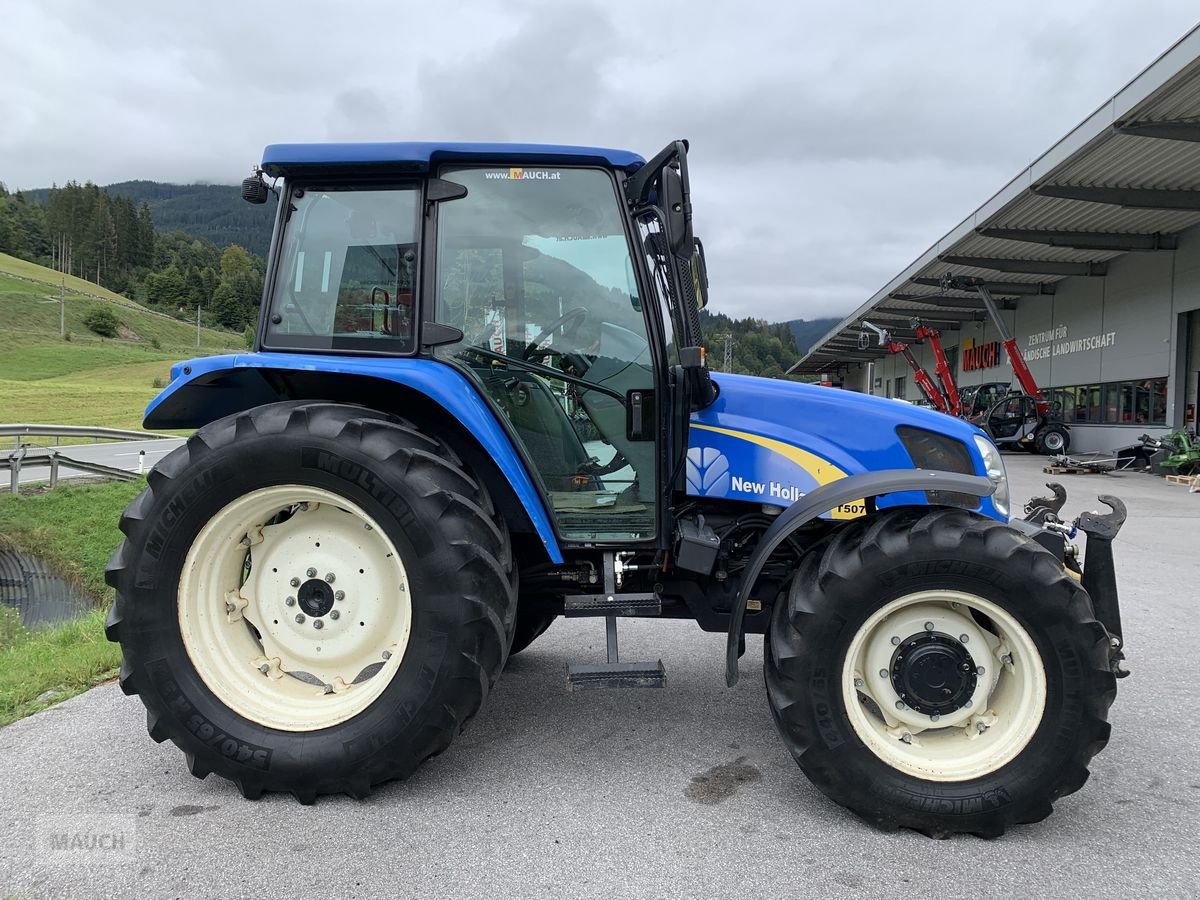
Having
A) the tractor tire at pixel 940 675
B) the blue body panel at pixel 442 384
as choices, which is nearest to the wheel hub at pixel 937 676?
the tractor tire at pixel 940 675

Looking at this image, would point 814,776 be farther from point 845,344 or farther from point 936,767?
point 845,344

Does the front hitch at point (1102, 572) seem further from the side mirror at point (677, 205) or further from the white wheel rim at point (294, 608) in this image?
the white wheel rim at point (294, 608)

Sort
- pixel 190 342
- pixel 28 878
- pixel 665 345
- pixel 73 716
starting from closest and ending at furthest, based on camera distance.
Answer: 1. pixel 28 878
2. pixel 665 345
3. pixel 73 716
4. pixel 190 342

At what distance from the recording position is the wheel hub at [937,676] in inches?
107

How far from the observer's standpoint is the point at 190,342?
83.2 m

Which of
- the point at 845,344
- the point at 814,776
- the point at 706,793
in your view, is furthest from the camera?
the point at 845,344

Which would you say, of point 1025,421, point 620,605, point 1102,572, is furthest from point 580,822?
point 1025,421

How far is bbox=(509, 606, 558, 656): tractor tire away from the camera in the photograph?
11.7 ft

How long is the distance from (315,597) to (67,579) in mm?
9290

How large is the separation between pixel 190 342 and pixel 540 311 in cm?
9118

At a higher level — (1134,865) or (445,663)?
(445,663)

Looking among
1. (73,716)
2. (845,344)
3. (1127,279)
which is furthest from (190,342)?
(73,716)

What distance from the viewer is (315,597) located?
2996 mm

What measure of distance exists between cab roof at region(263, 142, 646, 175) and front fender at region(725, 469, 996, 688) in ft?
4.69
